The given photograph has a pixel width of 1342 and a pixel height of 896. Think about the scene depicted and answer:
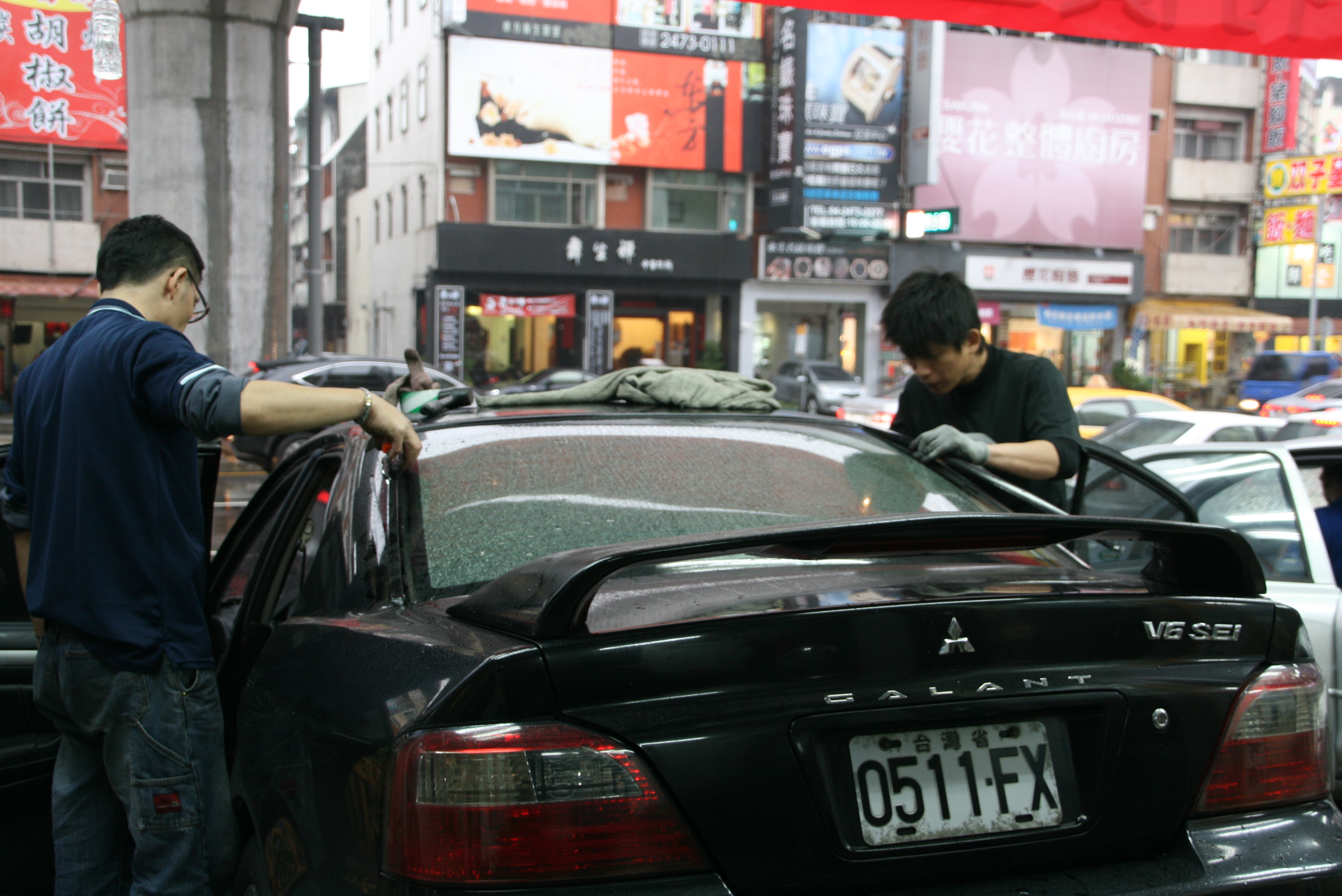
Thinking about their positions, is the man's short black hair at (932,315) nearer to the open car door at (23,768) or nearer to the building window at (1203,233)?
the open car door at (23,768)

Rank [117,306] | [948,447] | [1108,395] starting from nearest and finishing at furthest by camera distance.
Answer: [117,306] < [948,447] < [1108,395]

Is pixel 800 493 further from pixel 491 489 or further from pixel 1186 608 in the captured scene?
pixel 1186 608

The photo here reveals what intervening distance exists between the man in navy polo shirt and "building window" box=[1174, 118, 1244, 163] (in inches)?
1439

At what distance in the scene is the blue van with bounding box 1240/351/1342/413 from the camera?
24984mm

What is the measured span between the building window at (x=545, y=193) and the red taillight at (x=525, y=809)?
2696cm

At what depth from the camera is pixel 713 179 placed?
29.1 m

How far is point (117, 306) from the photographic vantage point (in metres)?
2.26

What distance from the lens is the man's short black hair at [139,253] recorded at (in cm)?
232

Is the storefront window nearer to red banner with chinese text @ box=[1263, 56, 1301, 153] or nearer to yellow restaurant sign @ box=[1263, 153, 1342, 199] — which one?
yellow restaurant sign @ box=[1263, 153, 1342, 199]

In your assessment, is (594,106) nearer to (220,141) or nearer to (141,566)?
(220,141)

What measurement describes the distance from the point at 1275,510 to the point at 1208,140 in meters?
34.8

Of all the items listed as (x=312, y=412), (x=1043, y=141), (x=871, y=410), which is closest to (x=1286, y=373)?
(x=1043, y=141)

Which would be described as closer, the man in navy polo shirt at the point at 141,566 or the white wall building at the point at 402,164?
the man in navy polo shirt at the point at 141,566

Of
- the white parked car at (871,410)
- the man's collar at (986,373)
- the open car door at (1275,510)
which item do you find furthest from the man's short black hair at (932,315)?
the white parked car at (871,410)
